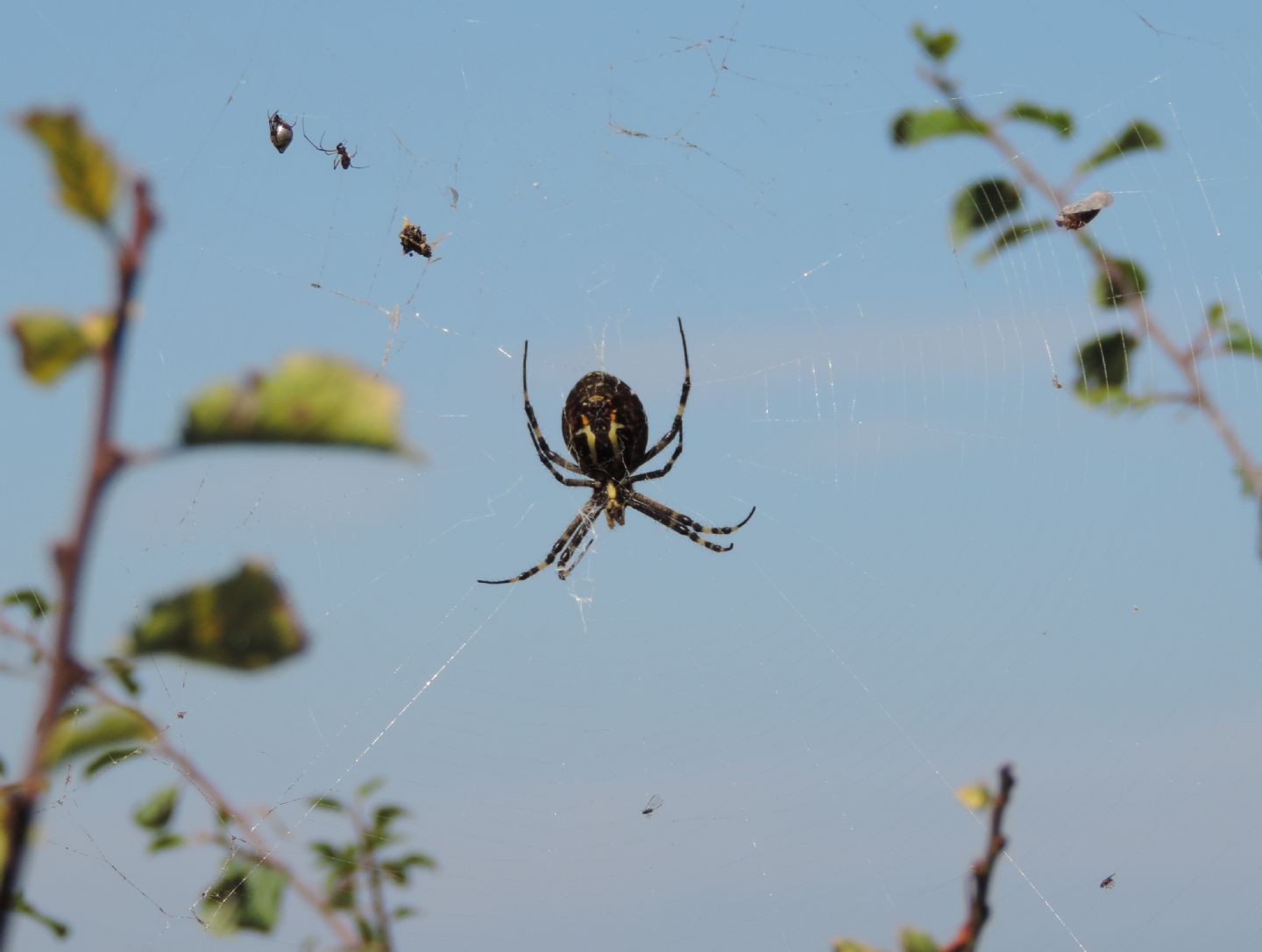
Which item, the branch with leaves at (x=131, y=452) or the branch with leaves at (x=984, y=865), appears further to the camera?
the branch with leaves at (x=984, y=865)

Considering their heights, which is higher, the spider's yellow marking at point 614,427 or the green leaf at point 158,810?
the spider's yellow marking at point 614,427

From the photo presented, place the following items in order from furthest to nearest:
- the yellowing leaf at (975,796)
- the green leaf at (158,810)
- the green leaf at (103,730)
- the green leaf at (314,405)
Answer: the green leaf at (158,810)
the yellowing leaf at (975,796)
the green leaf at (103,730)
the green leaf at (314,405)

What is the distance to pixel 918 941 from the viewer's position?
2.66 m

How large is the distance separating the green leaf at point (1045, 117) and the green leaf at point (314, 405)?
18.6 ft

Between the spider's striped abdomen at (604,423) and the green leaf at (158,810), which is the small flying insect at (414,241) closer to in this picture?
the spider's striped abdomen at (604,423)

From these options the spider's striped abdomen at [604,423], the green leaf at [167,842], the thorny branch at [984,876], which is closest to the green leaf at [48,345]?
the thorny branch at [984,876]

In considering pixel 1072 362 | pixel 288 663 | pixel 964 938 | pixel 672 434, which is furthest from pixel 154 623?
pixel 672 434

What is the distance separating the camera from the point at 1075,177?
6227 millimetres

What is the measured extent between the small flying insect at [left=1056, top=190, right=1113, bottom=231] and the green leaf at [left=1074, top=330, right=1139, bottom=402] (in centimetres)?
50

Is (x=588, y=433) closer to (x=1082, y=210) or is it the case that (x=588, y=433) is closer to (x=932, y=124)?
(x=932, y=124)

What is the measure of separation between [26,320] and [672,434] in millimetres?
8597

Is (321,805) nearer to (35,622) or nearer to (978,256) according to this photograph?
(35,622)

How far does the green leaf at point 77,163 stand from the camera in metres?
1.39

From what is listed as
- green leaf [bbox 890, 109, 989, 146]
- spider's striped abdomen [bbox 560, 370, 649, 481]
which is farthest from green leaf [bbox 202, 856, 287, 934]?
spider's striped abdomen [bbox 560, 370, 649, 481]
